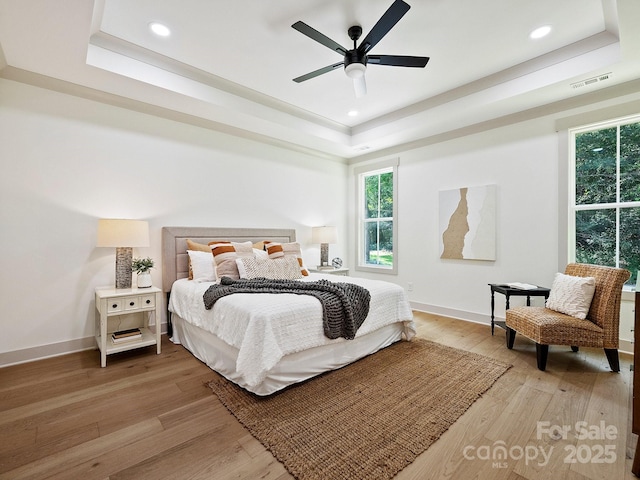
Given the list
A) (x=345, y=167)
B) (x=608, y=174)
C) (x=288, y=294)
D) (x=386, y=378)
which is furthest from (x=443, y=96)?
(x=386, y=378)

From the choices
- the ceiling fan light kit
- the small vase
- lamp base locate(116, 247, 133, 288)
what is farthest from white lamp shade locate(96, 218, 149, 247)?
the ceiling fan light kit

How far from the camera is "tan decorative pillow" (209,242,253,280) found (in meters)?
3.33

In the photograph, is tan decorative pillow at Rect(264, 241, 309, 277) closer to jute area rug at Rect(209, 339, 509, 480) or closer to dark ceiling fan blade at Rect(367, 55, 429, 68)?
jute area rug at Rect(209, 339, 509, 480)

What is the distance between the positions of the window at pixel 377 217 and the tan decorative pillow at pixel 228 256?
258 centimetres

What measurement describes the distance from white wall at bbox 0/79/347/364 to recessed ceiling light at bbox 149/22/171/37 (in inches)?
43.9

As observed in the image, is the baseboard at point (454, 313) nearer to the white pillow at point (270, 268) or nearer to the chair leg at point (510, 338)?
the chair leg at point (510, 338)

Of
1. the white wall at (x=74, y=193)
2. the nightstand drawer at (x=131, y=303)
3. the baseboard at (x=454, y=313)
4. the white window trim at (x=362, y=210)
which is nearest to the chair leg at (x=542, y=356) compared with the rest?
the baseboard at (x=454, y=313)

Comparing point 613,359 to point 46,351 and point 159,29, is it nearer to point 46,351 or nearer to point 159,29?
point 159,29

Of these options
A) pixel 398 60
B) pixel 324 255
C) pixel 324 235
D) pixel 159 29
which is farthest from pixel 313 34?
pixel 324 255

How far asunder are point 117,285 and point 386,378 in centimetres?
275

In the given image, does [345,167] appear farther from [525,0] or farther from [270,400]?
[270,400]

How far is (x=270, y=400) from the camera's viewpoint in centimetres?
214

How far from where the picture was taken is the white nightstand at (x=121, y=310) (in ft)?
8.98

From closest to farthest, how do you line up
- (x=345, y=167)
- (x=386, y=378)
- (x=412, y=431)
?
1. (x=412, y=431)
2. (x=386, y=378)
3. (x=345, y=167)
